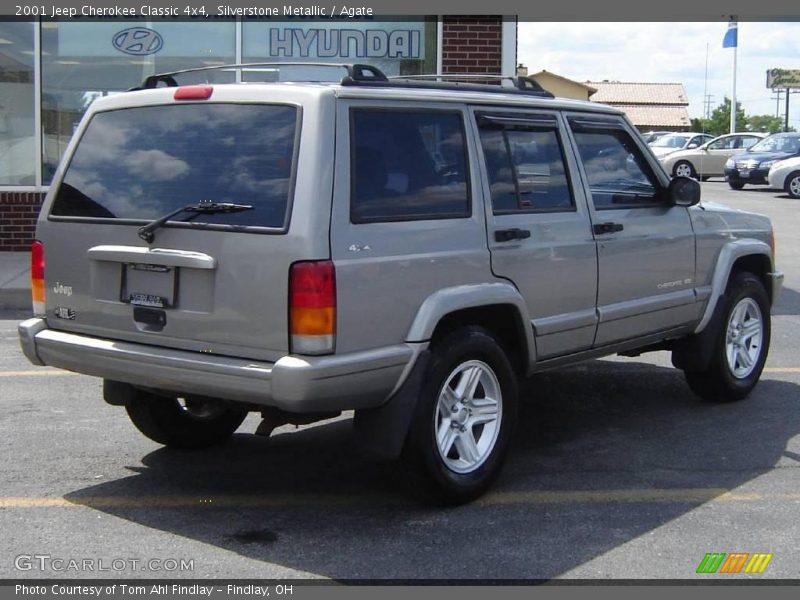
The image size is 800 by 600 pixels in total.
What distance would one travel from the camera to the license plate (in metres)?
4.85

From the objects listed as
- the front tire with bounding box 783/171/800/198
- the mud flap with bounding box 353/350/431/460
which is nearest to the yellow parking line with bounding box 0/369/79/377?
the mud flap with bounding box 353/350/431/460

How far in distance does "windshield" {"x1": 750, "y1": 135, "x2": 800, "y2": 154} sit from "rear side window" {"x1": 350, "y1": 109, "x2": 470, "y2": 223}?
28.2 meters

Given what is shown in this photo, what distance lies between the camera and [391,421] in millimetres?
4746

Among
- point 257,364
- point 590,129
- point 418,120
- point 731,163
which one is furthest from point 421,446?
point 731,163

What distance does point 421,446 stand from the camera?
4.81 metres

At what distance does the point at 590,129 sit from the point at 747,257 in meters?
1.81

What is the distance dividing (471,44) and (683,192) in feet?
25.4

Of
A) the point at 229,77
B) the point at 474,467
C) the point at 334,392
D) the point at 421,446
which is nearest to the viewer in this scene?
the point at 334,392

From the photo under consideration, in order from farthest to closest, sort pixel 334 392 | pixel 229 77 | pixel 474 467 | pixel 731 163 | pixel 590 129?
1. pixel 731 163
2. pixel 229 77
3. pixel 590 129
4. pixel 474 467
5. pixel 334 392

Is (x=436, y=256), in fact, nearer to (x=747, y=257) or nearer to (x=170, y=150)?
(x=170, y=150)

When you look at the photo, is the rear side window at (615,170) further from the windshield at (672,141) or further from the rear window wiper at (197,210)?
the windshield at (672,141)

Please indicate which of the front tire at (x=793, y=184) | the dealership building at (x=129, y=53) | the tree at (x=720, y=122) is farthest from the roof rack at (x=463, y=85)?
the tree at (x=720, y=122)

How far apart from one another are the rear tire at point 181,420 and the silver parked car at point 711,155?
29571mm

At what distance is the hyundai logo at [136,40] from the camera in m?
13.9
